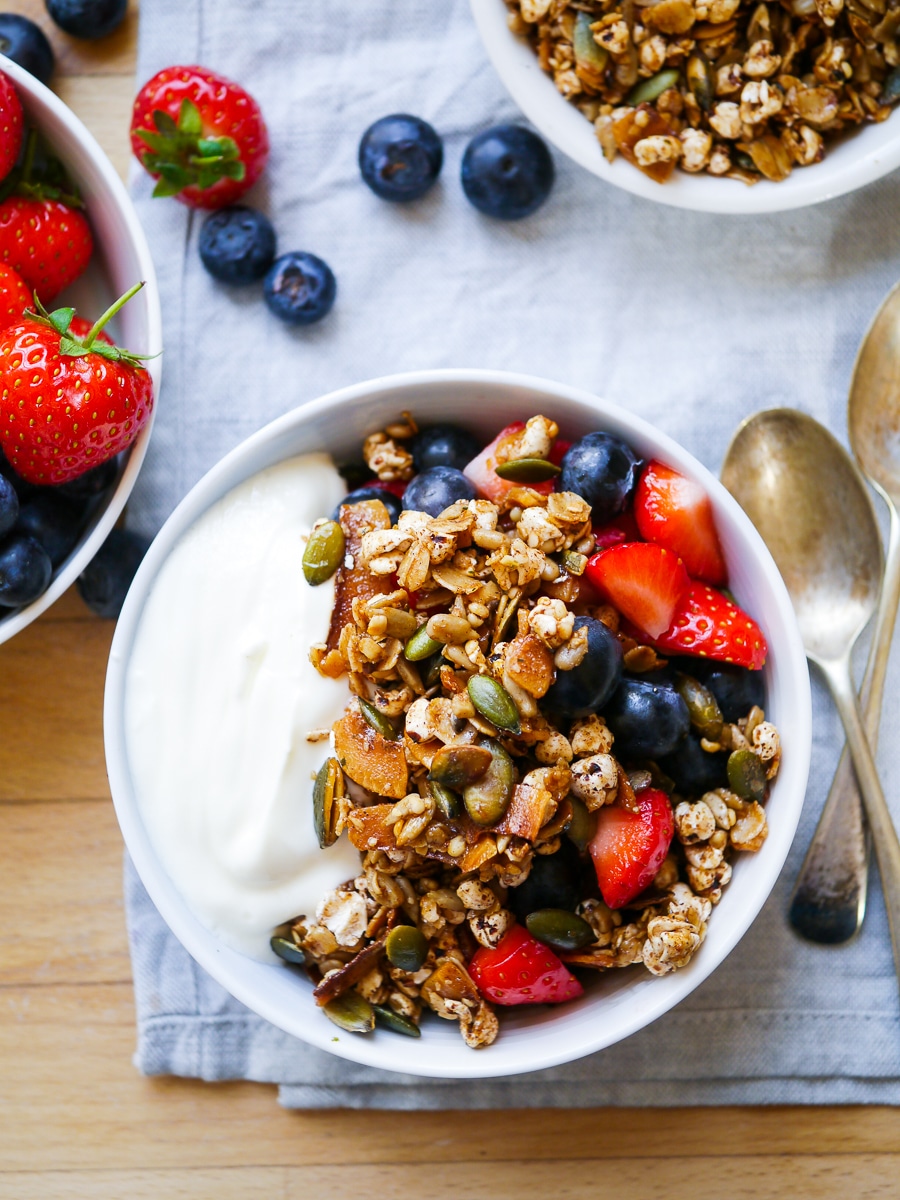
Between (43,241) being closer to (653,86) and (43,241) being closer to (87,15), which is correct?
(87,15)

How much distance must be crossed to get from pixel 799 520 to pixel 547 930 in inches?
24.7

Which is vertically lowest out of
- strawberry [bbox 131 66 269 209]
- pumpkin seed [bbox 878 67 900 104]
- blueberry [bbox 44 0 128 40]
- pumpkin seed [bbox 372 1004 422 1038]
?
pumpkin seed [bbox 372 1004 422 1038]

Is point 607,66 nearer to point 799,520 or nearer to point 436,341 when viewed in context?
point 436,341

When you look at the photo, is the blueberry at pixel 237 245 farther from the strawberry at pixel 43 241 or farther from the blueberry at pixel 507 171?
the blueberry at pixel 507 171

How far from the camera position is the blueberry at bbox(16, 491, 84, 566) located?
1249 millimetres

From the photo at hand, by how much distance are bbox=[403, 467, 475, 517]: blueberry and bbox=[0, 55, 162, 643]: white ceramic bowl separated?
13.5 inches

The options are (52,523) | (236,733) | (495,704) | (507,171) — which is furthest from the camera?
(507,171)

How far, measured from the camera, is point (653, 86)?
1.31 metres

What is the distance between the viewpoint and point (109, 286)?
4.54 ft

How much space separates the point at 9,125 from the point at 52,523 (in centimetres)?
46

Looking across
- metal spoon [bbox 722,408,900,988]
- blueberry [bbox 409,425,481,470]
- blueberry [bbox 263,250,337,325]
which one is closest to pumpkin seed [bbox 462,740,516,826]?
blueberry [bbox 409,425,481,470]

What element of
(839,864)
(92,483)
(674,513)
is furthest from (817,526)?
(92,483)

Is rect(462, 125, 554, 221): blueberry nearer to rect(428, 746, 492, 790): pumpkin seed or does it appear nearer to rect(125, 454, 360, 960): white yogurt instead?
rect(125, 454, 360, 960): white yogurt

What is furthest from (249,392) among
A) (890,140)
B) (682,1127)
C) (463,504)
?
(682,1127)
